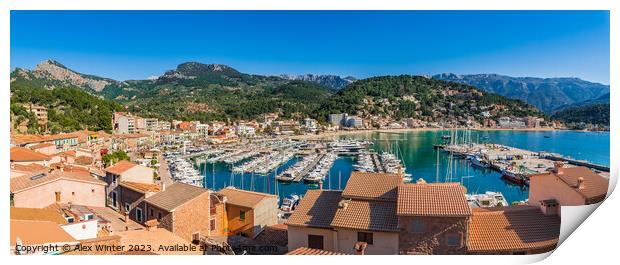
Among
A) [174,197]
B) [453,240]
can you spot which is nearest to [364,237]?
[453,240]

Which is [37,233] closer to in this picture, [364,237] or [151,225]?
[151,225]

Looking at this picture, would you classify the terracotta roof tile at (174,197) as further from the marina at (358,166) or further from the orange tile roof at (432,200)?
the marina at (358,166)

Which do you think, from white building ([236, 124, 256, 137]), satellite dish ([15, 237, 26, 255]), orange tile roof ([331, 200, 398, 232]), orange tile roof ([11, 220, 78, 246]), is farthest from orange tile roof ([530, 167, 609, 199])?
white building ([236, 124, 256, 137])

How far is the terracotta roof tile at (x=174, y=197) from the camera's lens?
4.72 metres

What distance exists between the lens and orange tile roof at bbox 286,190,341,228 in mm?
4105

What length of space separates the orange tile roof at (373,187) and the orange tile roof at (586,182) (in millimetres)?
1496

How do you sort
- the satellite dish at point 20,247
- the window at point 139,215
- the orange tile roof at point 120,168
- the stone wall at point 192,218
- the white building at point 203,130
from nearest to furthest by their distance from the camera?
1. the satellite dish at point 20,247
2. the stone wall at point 192,218
3. the window at point 139,215
4. the orange tile roof at point 120,168
5. the white building at point 203,130

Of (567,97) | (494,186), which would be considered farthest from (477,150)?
(567,97)

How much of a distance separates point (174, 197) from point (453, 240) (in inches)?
122

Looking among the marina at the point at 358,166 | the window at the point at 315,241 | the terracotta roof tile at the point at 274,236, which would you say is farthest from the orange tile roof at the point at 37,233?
the marina at the point at 358,166

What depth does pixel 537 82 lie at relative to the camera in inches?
2509

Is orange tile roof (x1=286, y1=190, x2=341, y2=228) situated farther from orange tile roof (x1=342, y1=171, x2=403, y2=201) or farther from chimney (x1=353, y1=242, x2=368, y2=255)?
chimney (x1=353, y1=242, x2=368, y2=255)

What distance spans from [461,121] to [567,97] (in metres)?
17.3
